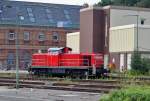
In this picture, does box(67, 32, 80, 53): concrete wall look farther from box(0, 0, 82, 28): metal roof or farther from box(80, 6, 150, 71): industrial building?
box(0, 0, 82, 28): metal roof

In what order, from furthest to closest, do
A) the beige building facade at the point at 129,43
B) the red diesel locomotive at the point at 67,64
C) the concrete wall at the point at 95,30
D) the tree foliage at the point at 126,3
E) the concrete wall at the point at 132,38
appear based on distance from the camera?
1. the tree foliage at the point at 126,3
2. the concrete wall at the point at 95,30
3. the concrete wall at the point at 132,38
4. the beige building facade at the point at 129,43
5. the red diesel locomotive at the point at 67,64

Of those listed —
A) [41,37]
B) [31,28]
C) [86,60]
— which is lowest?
[86,60]

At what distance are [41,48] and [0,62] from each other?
359 inches

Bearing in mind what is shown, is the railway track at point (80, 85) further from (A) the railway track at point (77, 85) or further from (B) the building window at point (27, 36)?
(B) the building window at point (27, 36)

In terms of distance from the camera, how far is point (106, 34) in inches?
3157

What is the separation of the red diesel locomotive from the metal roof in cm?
4129

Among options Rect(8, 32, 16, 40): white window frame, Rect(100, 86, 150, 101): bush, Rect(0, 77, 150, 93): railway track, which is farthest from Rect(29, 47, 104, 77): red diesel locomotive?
Rect(8, 32, 16, 40): white window frame

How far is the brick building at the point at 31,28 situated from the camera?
94938 millimetres

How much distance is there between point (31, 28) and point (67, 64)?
1892 inches

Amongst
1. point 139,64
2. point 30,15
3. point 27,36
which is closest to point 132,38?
point 139,64

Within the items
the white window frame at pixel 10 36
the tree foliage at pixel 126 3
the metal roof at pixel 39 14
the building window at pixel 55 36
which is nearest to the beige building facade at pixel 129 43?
the metal roof at pixel 39 14

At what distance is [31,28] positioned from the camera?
9819 cm

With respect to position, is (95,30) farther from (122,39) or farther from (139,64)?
(139,64)

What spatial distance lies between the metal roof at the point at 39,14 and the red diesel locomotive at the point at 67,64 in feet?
135
